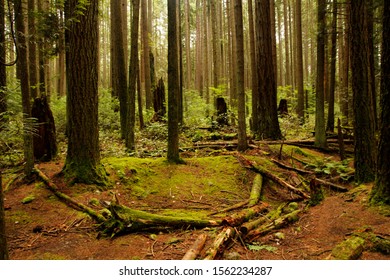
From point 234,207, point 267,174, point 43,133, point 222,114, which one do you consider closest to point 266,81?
point 222,114

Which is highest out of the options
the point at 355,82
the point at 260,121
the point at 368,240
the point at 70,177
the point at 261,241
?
the point at 355,82

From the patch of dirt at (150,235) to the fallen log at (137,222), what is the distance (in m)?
0.10

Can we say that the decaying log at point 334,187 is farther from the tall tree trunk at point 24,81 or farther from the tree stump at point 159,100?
the tree stump at point 159,100

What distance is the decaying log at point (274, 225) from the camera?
13.6ft

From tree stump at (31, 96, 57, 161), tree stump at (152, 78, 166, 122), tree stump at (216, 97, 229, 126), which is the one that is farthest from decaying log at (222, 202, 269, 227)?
tree stump at (152, 78, 166, 122)

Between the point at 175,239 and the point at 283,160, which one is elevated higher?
the point at 283,160

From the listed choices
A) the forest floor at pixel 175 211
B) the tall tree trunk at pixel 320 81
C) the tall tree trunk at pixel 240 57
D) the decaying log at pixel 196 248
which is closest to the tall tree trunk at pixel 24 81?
the forest floor at pixel 175 211

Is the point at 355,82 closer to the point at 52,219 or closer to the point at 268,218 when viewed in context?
the point at 268,218

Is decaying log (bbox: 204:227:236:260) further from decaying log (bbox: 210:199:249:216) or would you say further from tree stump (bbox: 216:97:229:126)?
tree stump (bbox: 216:97:229:126)

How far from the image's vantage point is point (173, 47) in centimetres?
660

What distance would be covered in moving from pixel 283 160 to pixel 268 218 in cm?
329

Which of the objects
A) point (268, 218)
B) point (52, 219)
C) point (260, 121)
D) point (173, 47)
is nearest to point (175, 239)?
point (268, 218)

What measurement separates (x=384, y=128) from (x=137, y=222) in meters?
3.94

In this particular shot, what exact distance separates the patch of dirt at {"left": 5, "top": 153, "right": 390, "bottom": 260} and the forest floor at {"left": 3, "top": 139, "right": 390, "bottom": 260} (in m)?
0.01
